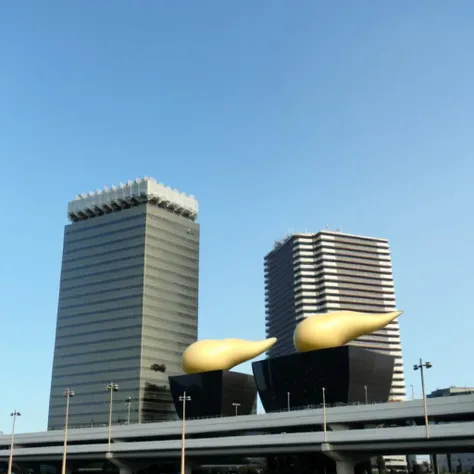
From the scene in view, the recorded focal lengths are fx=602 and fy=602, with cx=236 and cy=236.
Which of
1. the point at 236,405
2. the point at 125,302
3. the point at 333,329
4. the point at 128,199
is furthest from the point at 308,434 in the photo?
the point at 128,199

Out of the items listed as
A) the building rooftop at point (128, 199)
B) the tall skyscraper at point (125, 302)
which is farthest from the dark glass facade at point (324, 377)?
the building rooftop at point (128, 199)

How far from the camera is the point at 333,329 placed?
7881cm

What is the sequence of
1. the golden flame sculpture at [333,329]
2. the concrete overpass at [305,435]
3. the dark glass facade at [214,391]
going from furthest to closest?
the dark glass facade at [214,391] < the golden flame sculpture at [333,329] < the concrete overpass at [305,435]

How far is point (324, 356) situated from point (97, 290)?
296ft

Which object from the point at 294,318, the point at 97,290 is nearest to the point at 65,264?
the point at 97,290

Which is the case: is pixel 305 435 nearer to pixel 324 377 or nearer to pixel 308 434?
pixel 308 434

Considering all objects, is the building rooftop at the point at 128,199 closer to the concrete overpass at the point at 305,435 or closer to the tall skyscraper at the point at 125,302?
the tall skyscraper at the point at 125,302

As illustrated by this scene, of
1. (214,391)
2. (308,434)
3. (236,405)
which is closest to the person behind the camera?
(308,434)

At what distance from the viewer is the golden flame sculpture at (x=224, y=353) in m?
87.9

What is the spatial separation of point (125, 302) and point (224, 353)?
6672 cm

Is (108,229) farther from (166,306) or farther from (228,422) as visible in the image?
(228,422)

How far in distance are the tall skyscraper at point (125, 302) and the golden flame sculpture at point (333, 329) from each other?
237 ft

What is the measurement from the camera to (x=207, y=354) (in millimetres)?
88125

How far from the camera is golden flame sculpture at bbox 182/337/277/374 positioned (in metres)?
87.9
